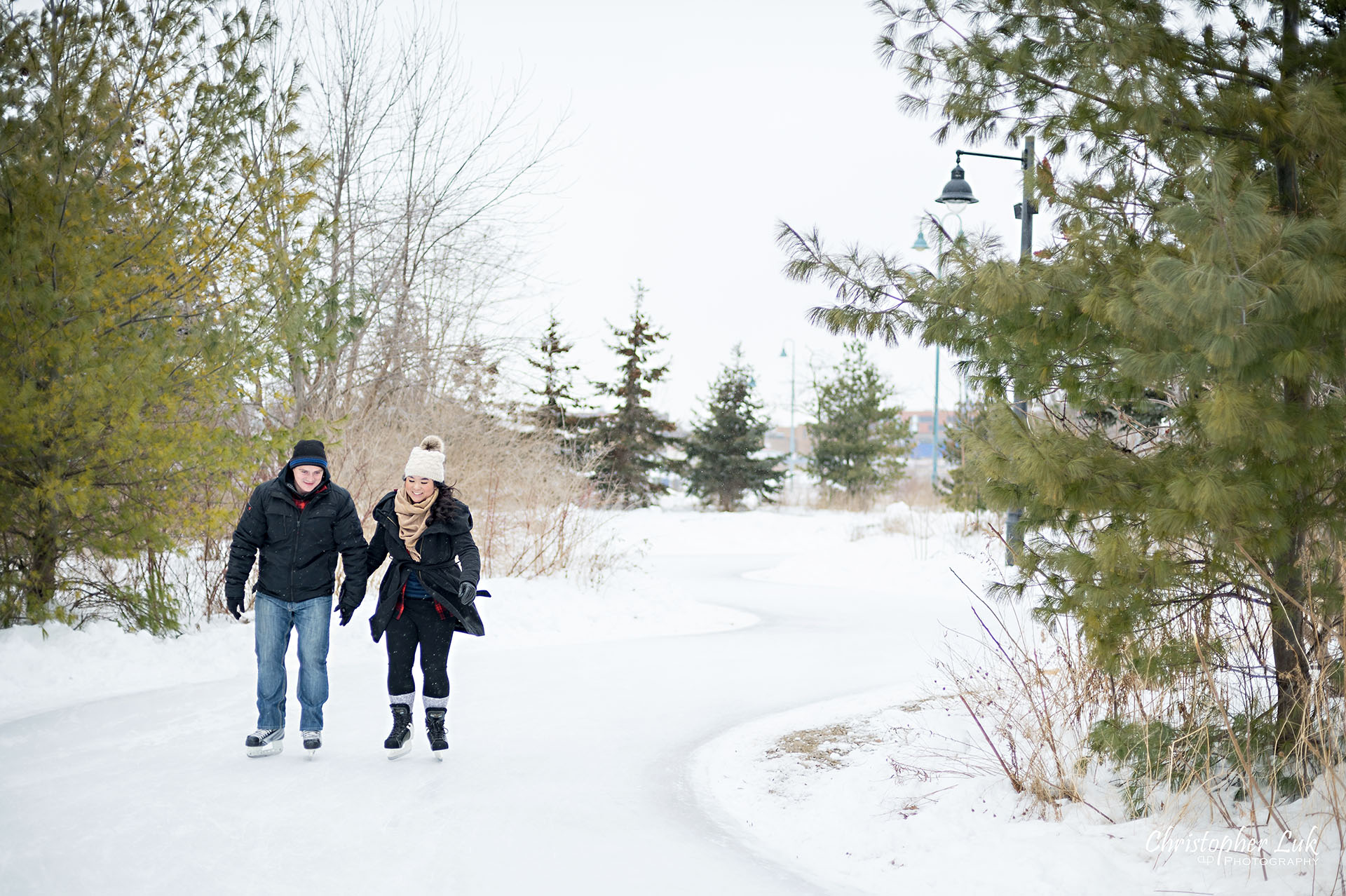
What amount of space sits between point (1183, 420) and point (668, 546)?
2190 cm

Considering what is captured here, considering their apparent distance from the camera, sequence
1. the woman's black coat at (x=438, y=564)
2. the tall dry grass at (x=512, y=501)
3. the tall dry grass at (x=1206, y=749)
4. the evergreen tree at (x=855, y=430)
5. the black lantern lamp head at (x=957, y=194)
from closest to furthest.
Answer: the tall dry grass at (x=1206, y=749), the woman's black coat at (x=438, y=564), the tall dry grass at (x=512, y=501), the black lantern lamp head at (x=957, y=194), the evergreen tree at (x=855, y=430)

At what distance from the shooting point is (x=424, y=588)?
242 inches

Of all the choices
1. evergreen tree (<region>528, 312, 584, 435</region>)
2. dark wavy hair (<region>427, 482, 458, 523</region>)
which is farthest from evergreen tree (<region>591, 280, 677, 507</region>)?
dark wavy hair (<region>427, 482, 458, 523</region>)

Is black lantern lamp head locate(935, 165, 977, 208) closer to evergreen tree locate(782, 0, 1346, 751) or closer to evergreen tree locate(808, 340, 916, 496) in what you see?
evergreen tree locate(782, 0, 1346, 751)

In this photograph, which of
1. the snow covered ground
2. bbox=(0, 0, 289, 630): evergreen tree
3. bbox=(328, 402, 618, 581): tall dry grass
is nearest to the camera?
the snow covered ground

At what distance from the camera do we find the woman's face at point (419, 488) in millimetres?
6258

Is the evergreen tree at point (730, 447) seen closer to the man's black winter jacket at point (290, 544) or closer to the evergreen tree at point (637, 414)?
the evergreen tree at point (637, 414)

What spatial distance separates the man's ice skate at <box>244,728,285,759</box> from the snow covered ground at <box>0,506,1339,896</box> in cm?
12

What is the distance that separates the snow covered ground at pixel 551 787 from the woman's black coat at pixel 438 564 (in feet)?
2.97

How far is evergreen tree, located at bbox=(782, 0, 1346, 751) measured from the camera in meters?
3.67

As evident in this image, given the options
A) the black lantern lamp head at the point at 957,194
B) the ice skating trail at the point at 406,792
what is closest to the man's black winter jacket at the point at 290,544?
the ice skating trail at the point at 406,792

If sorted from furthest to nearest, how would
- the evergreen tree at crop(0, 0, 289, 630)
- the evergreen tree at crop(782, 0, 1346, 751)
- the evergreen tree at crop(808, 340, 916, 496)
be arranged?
the evergreen tree at crop(808, 340, 916, 496), the evergreen tree at crop(0, 0, 289, 630), the evergreen tree at crop(782, 0, 1346, 751)

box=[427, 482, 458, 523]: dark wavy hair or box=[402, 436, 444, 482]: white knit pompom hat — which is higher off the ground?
box=[402, 436, 444, 482]: white knit pompom hat

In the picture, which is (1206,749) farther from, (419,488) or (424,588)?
(419,488)
